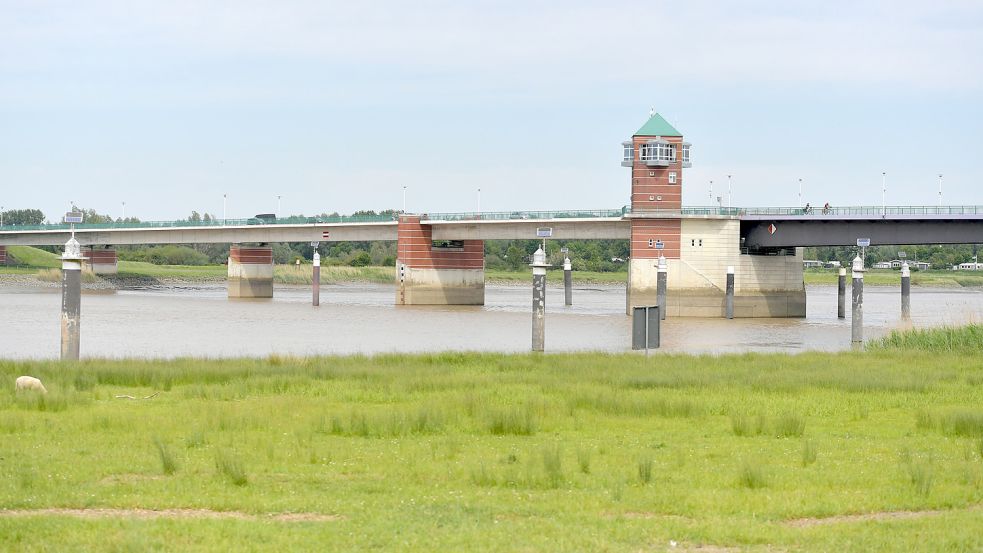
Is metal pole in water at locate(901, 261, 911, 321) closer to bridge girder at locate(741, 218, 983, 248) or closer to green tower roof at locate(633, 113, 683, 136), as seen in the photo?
bridge girder at locate(741, 218, 983, 248)

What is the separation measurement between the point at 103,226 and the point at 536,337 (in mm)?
96712

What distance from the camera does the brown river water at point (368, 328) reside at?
50.4 meters

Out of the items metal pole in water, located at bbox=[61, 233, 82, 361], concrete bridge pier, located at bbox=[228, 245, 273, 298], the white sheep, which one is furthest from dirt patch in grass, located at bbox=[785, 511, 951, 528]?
concrete bridge pier, located at bbox=[228, 245, 273, 298]

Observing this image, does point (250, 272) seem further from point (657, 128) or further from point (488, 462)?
point (488, 462)

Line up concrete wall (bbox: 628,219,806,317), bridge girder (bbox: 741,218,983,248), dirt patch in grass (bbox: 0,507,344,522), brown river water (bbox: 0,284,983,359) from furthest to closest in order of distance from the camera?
concrete wall (bbox: 628,219,806,317), bridge girder (bbox: 741,218,983,248), brown river water (bbox: 0,284,983,359), dirt patch in grass (bbox: 0,507,344,522)

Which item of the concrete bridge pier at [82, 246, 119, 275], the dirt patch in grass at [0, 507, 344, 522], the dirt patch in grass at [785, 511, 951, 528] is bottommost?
the dirt patch in grass at [0, 507, 344, 522]

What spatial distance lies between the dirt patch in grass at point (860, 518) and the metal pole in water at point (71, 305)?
83.4ft

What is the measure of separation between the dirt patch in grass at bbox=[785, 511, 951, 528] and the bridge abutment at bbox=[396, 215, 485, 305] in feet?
291

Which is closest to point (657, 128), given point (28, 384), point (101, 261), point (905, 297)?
point (905, 297)

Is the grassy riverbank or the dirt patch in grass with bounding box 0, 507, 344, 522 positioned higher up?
the grassy riverbank

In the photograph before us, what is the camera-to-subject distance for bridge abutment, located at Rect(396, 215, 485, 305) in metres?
103

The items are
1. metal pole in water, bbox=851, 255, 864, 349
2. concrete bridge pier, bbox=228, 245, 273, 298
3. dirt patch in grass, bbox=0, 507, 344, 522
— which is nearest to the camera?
dirt patch in grass, bbox=0, 507, 344, 522

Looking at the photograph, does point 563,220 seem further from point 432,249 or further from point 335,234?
point 335,234

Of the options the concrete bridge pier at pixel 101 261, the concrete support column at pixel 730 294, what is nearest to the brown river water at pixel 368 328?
the concrete support column at pixel 730 294
